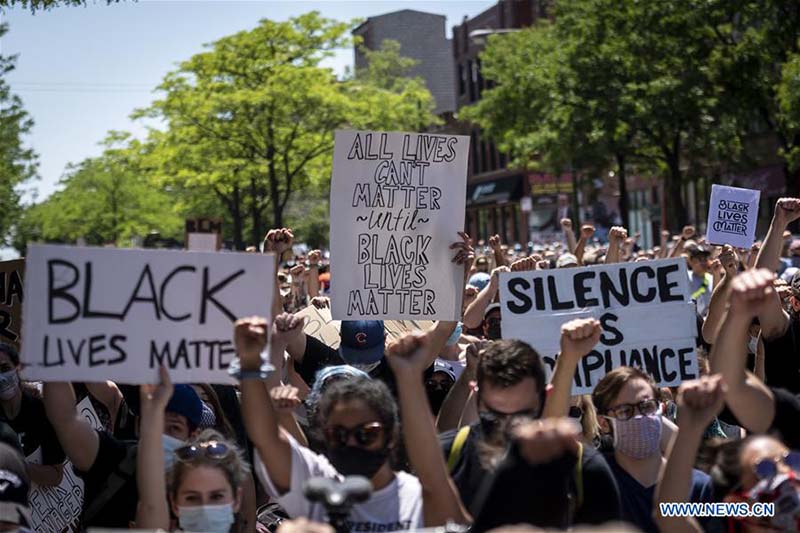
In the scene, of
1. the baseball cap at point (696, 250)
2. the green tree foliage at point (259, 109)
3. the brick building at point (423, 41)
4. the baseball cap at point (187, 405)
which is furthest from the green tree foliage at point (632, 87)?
the brick building at point (423, 41)

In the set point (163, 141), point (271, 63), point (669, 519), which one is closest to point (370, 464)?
point (669, 519)

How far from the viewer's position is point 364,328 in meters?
6.35

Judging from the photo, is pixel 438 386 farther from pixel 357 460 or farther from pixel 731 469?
pixel 731 469

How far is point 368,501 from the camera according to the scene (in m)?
3.79

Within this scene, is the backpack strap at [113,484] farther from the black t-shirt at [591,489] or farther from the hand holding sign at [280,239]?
the hand holding sign at [280,239]

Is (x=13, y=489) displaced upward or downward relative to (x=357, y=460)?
downward

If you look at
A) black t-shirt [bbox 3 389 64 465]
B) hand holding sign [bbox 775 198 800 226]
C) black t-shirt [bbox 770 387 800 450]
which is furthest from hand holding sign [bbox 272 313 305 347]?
hand holding sign [bbox 775 198 800 226]

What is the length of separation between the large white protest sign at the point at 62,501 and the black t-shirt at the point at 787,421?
325cm

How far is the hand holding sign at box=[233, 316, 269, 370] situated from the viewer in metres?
3.91

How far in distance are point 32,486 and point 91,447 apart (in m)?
1.35

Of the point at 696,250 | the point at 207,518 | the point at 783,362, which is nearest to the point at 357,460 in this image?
the point at 207,518

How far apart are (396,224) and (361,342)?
75 centimetres

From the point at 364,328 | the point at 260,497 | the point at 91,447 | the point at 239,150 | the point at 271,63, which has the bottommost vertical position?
the point at 260,497

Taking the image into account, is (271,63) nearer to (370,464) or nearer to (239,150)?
(239,150)
